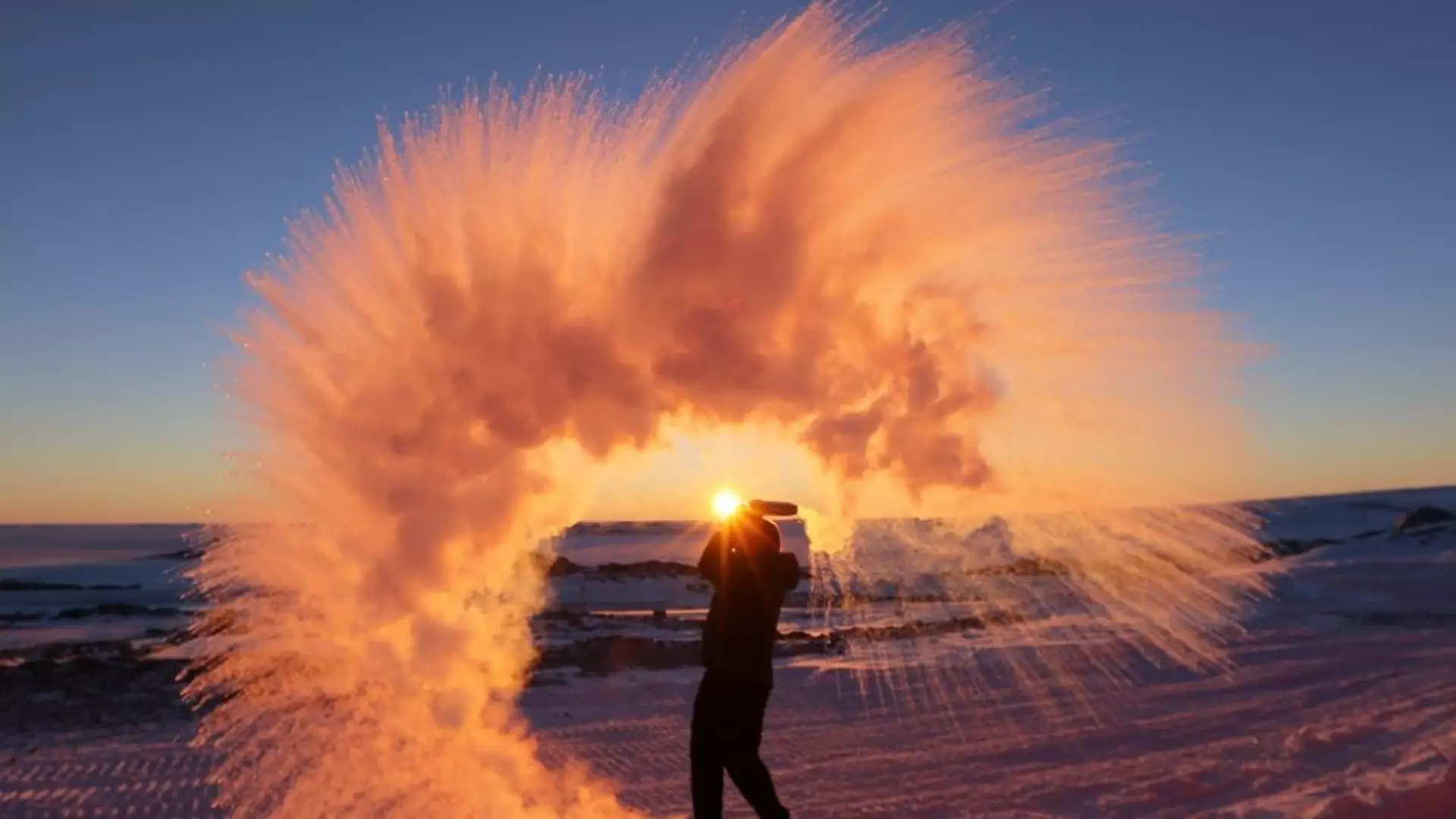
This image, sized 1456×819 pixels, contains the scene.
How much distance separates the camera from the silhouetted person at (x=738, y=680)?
5879 mm

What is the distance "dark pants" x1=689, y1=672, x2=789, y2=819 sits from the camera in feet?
19.3

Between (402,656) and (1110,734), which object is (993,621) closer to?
(1110,734)

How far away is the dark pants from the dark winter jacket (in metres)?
0.09

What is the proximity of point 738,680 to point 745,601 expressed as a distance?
396 mm

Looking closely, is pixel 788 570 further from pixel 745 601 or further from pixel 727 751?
pixel 727 751

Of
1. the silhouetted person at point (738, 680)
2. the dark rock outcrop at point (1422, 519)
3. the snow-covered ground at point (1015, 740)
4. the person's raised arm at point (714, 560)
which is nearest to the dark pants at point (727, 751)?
the silhouetted person at point (738, 680)

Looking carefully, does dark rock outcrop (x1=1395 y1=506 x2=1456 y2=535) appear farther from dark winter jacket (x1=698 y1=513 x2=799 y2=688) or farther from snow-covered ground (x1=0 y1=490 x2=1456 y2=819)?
dark winter jacket (x1=698 y1=513 x2=799 y2=688)

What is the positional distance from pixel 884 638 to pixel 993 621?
11.2ft

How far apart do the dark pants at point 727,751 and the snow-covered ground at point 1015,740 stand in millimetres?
2164

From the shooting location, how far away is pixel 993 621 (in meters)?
23.6

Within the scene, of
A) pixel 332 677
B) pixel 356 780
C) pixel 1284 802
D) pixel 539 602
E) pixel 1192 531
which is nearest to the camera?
pixel 1284 802

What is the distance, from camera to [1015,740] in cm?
1063

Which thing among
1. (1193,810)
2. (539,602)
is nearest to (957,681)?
(1193,810)

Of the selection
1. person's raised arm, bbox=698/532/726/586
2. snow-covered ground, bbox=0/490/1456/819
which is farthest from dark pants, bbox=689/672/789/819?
snow-covered ground, bbox=0/490/1456/819
